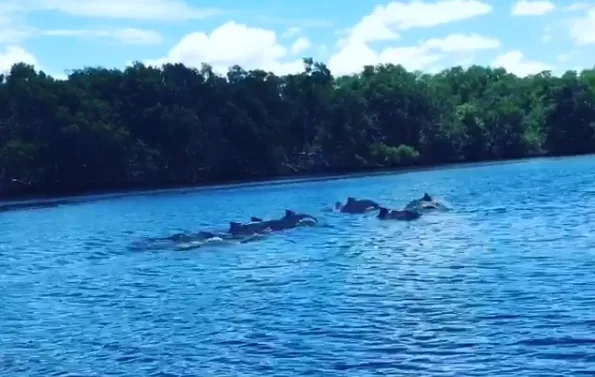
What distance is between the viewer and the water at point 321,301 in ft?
64.6

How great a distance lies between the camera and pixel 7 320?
26.3m

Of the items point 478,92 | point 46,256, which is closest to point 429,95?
point 478,92

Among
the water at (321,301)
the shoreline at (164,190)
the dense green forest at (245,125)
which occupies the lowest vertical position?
the water at (321,301)

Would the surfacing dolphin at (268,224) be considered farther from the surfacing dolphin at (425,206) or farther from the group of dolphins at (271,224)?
the surfacing dolphin at (425,206)

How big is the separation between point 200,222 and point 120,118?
52507mm

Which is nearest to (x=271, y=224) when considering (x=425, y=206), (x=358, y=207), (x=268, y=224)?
(x=268, y=224)

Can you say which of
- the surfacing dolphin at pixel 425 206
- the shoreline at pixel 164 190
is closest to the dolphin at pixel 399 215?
the surfacing dolphin at pixel 425 206

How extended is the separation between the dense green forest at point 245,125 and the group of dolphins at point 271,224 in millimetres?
46887

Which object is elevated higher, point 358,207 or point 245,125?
point 245,125

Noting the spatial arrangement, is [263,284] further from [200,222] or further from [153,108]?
[153,108]

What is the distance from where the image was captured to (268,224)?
4694 cm

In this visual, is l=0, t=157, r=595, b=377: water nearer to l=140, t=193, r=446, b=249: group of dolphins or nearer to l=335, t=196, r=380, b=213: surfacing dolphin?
l=140, t=193, r=446, b=249: group of dolphins

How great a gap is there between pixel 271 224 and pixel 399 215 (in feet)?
23.9

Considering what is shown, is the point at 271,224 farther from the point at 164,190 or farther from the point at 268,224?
the point at 164,190
